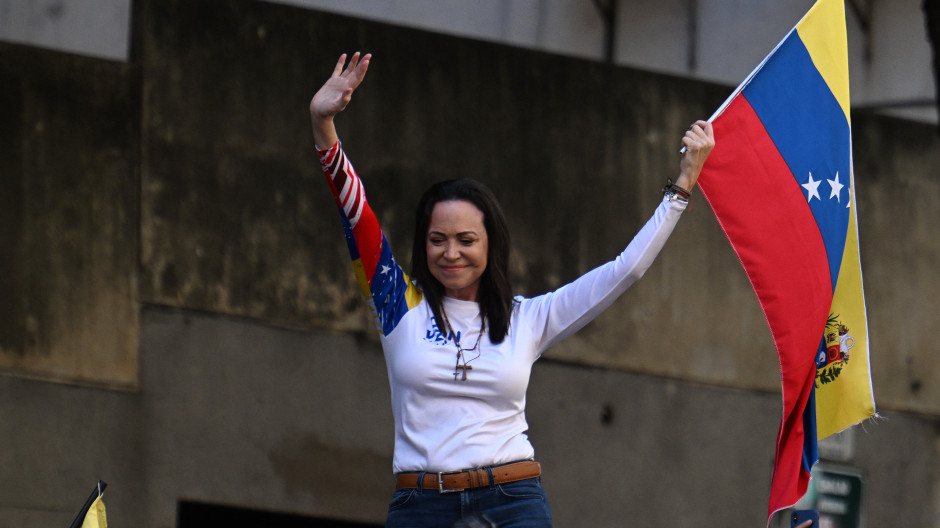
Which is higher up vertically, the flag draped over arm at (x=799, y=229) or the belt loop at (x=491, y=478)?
the flag draped over arm at (x=799, y=229)

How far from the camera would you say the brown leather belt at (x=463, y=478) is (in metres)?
3.93

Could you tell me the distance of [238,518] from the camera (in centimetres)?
792

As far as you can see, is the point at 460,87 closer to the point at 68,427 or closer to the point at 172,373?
the point at 172,373

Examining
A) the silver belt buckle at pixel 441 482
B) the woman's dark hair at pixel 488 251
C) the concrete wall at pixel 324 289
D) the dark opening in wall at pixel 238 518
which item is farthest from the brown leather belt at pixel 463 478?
the dark opening in wall at pixel 238 518

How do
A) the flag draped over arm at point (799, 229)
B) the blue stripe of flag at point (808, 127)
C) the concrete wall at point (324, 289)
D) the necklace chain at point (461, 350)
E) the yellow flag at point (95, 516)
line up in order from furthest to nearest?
the concrete wall at point (324, 289)
the blue stripe of flag at point (808, 127)
the flag draped over arm at point (799, 229)
the yellow flag at point (95, 516)
the necklace chain at point (461, 350)

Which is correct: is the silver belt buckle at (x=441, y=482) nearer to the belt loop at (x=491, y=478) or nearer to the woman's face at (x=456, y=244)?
the belt loop at (x=491, y=478)

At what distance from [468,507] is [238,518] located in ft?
14.0

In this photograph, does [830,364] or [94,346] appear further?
[94,346]

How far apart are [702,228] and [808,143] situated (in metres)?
3.43

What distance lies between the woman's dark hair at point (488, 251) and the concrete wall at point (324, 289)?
351 centimetres

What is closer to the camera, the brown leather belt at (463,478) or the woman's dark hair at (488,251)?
the brown leather belt at (463,478)

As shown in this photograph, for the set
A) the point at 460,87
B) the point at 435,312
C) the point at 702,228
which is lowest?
the point at 435,312

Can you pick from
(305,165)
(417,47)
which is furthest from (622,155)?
(305,165)

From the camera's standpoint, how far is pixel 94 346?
291 inches
